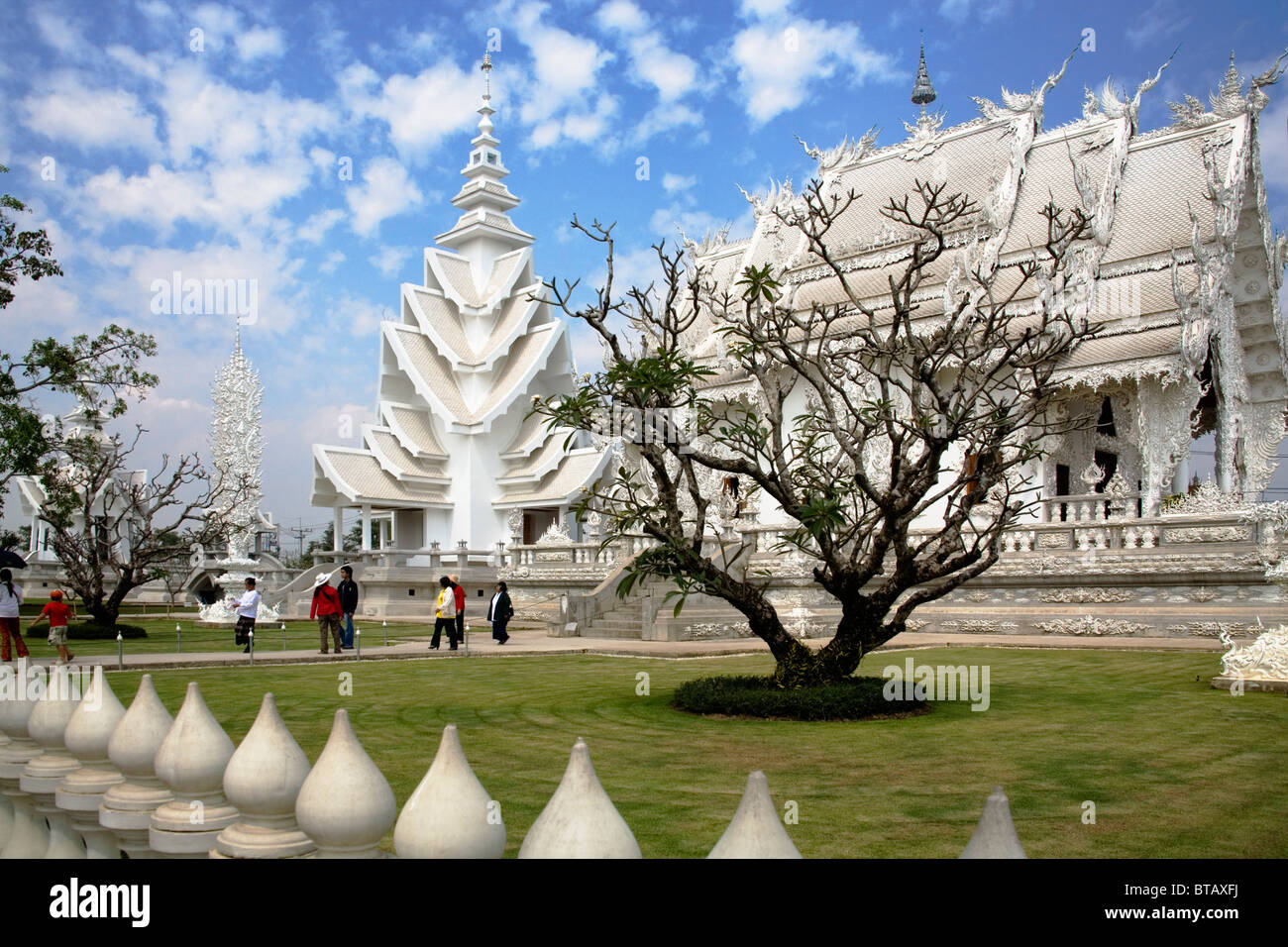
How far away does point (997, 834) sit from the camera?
2.51 meters

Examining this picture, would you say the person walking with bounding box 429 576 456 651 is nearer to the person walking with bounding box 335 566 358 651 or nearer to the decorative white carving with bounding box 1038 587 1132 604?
the person walking with bounding box 335 566 358 651

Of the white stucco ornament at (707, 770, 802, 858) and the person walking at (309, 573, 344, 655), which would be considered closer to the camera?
the white stucco ornament at (707, 770, 802, 858)

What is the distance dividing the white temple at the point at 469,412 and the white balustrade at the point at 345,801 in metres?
31.7

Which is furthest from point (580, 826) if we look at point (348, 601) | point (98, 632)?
point (98, 632)

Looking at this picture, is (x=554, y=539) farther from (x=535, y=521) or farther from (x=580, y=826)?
(x=580, y=826)

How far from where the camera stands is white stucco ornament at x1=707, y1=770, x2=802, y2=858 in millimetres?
2637

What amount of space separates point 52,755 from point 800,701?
19.9 feet

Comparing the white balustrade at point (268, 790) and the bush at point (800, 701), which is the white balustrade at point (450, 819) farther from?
the bush at point (800, 701)

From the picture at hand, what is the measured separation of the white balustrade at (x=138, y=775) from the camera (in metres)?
4.56

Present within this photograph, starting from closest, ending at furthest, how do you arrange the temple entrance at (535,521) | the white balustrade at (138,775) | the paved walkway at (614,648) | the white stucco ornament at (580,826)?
the white stucco ornament at (580,826), the white balustrade at (138,775), the paved walkway at (614,648), the temple entrance at (535,521)

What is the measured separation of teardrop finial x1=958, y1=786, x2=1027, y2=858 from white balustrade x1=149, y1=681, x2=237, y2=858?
10.2 ft


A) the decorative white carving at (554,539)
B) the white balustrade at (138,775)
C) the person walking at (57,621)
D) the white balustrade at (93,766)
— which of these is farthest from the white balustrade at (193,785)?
the decorative white carving at (554,539)

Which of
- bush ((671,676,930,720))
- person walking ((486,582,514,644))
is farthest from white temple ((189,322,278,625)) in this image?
bush ((671,676,930,720))
